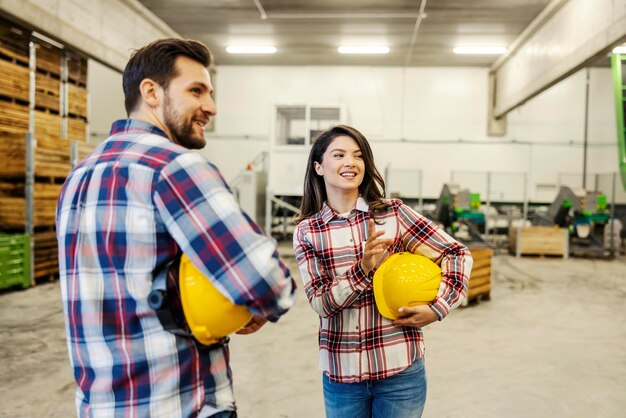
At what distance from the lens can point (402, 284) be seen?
5.49 ft

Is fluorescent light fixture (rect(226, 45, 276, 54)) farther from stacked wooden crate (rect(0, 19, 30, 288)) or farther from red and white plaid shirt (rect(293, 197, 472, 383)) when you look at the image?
red and white plaid shirt (rect(293, 197, 472, 383))

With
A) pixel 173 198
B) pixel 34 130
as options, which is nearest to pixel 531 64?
pixel 34 130

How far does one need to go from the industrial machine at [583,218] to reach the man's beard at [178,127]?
1274 cm

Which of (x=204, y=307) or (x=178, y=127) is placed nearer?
(x=204, y=307)

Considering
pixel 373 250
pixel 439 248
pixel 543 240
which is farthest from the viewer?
pixel 543 240

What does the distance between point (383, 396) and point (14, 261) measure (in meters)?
7.35

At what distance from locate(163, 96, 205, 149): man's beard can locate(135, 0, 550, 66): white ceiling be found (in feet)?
36.7

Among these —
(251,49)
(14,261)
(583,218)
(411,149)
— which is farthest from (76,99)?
(583,218)

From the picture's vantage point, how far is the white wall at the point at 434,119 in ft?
55.8

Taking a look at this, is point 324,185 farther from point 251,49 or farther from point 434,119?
point 434,119

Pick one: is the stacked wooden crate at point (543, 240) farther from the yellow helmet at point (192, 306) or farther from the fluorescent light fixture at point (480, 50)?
the yellow helmet at point (192, 306)

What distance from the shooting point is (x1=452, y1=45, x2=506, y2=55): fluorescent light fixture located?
1487 centimetres

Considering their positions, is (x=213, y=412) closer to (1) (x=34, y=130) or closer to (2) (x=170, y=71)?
(2) (x=170, y=71)

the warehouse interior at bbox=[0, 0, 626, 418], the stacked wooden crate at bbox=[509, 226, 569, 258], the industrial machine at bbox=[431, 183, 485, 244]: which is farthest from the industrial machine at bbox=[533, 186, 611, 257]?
the industrial machine at bbox=[431, 183, 485, 244]
